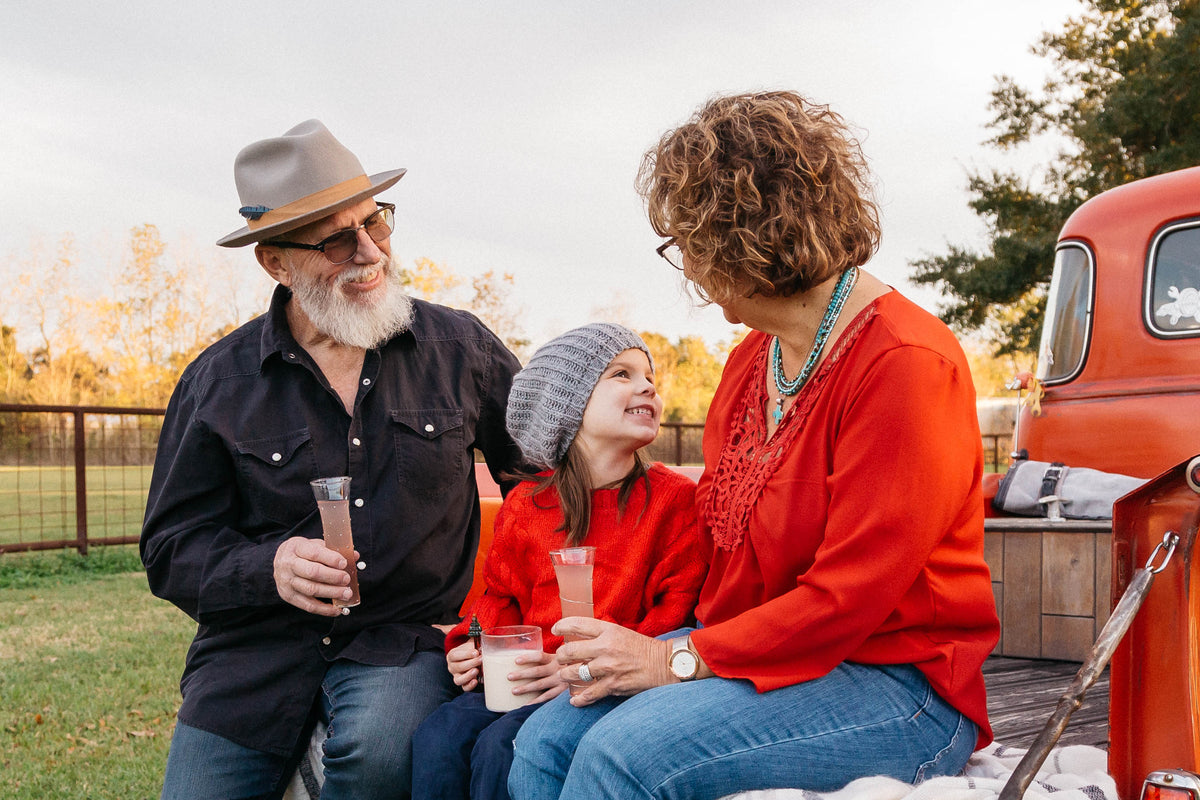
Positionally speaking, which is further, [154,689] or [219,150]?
[219,150]

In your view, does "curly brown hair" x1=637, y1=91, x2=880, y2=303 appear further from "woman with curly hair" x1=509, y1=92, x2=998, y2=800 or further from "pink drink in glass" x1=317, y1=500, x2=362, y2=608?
"pink drink in glass" x1=317, y1=500, x2=362, y2=608

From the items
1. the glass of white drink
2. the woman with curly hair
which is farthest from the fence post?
the woman with curly hair

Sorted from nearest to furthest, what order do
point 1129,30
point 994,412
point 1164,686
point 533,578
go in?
1. point 1164,686
2. point 533,578
3. point 1129,30
4. point 994,412

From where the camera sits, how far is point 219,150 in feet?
75.9

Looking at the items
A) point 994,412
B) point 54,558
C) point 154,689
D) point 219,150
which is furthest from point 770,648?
point 994,412

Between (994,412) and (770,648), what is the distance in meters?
29.9

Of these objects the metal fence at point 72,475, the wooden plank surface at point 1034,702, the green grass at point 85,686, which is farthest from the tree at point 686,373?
the wooden plank surface at point 1034,702

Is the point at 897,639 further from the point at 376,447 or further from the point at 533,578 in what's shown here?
the point at 376,447

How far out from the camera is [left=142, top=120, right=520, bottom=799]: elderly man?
273 centimetres

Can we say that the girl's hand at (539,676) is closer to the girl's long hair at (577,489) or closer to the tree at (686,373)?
the girl's long hair at (577,489)

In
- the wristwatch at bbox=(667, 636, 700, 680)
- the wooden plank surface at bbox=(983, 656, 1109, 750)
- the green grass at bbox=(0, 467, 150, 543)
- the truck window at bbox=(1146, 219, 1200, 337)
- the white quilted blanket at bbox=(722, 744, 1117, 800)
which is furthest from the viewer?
the green grass at bbox=(0, 467, 150, 543)

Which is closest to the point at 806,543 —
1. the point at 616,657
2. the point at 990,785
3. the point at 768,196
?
the point at 616,657

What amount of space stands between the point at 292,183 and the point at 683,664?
2.02 metres

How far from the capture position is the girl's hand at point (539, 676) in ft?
7.85
